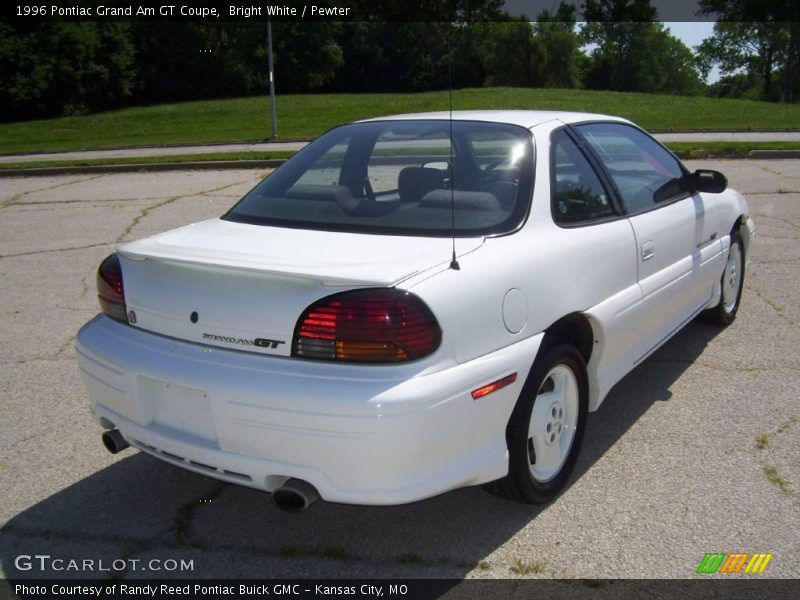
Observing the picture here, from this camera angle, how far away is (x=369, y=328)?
2525 mm

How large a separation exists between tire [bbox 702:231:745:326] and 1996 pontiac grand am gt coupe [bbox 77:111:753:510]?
4.74 ft

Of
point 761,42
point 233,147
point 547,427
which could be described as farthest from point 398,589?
point 761,42

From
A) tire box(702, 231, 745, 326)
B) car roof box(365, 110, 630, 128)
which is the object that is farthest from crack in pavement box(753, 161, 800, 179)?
car roof box(365, 110, 630, 128)

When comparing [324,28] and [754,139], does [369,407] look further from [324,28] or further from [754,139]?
[324,28]

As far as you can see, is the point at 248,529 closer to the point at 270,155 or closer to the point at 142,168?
the point at 270,155

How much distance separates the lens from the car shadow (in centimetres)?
286

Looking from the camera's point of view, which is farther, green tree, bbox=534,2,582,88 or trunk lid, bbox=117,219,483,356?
green tree, bbox=534,2,582,88

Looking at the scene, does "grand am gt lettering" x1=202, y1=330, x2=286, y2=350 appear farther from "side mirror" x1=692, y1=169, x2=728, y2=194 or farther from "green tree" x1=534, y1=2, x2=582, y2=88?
"green tree" x1=534, y1=2, x2=582, y2=88

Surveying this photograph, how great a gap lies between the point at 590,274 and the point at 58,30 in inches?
1661

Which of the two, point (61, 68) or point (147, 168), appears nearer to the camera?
point (147, 168)

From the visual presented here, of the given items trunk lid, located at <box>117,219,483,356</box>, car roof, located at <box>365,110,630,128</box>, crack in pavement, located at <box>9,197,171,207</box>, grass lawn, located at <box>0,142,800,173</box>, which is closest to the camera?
trunk lid, located at <box>117,219,483,356</box>

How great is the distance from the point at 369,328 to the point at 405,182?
44.2 inches

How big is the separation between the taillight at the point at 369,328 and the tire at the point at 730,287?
325 cm

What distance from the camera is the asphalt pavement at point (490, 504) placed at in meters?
2.86
